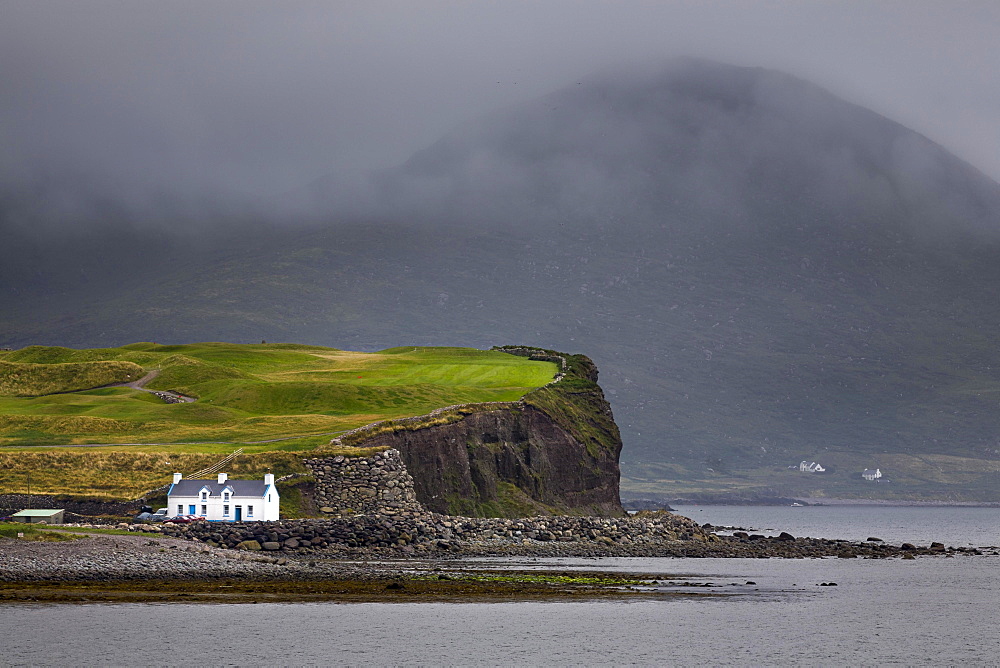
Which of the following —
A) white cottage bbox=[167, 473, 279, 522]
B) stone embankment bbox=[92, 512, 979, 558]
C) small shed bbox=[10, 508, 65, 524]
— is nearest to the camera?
small shed bbox=[10, 508, 65, 524]

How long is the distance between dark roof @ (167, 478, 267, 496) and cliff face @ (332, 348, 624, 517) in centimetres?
1353

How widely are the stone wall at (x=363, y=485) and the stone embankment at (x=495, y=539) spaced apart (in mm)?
1743

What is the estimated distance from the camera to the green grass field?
8612 centimetres

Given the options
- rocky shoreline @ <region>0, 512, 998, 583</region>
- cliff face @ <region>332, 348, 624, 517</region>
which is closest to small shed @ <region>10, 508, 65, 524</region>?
Answer: rocky shoreline @ <region>0, 512, 998, 583</region>

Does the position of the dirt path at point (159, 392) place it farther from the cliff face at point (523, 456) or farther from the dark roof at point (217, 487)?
the dark roof at point (217, 487)

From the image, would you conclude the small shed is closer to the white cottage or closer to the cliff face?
the white cottage

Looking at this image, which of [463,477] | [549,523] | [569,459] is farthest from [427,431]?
[569,459]

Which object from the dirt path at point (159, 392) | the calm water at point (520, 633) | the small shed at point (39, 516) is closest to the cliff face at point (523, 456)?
the small shed at point (39, 516)

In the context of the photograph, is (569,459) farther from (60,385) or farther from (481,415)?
(60,385)

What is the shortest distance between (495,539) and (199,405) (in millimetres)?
33923

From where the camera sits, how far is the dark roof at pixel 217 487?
7925 centimetres

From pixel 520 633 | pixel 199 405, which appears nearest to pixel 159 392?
pixel 199 405

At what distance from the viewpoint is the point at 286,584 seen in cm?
6056

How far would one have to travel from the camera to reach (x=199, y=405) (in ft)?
358
